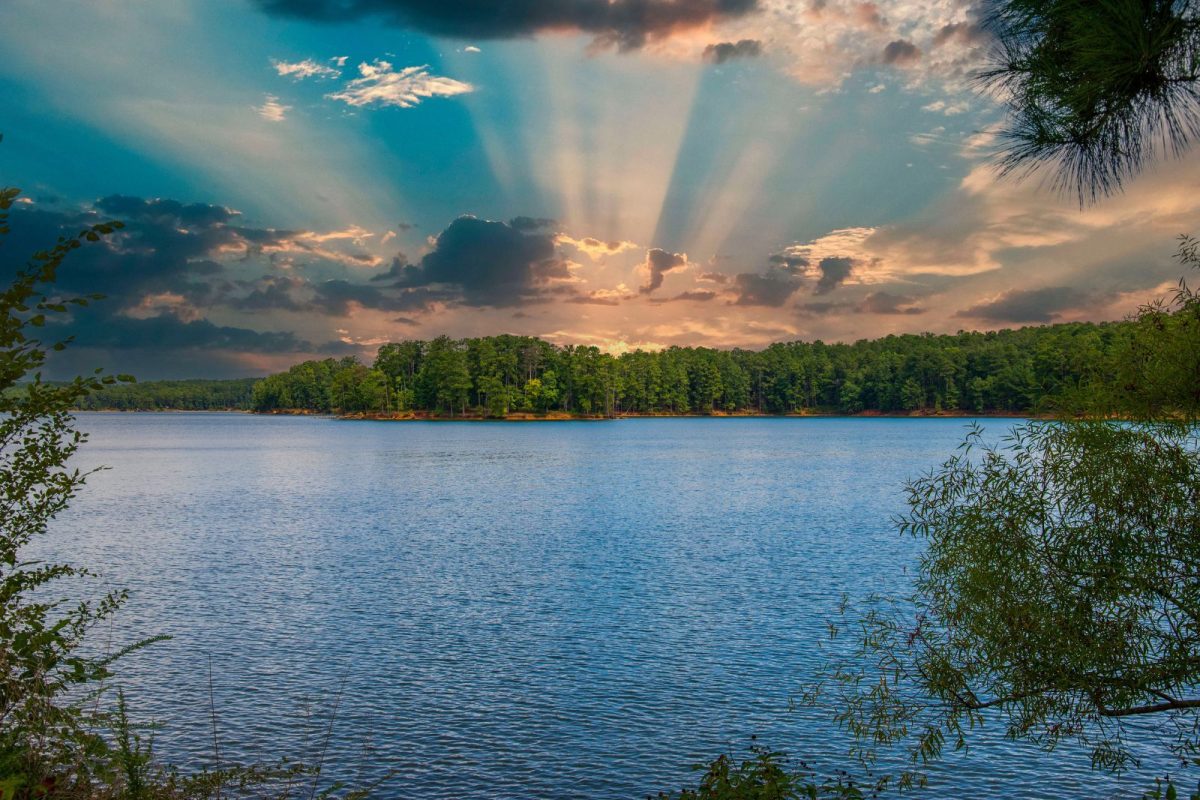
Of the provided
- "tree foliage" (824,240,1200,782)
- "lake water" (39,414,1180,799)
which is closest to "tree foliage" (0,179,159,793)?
"lake water" (39,414,1180,799)

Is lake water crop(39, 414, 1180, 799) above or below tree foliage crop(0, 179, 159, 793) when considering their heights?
below

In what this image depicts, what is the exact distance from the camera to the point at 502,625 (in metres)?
25.3

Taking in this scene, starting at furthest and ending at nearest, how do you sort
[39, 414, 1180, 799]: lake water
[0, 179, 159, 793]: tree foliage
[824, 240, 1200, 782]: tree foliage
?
[39, 414, 1180, 799]: lake water, [824, 240, 1200, 782]: tree foliage, [0, 179, 159, 793]: tree foliage

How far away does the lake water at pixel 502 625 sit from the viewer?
1598cm

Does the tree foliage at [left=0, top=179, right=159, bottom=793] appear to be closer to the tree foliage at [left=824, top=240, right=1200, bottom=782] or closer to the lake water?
the lake water

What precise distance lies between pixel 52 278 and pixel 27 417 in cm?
147

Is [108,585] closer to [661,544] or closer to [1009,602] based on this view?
[661,544]

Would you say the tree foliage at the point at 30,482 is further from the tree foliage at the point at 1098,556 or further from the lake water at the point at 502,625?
the tree foliage at the point at 1098,556

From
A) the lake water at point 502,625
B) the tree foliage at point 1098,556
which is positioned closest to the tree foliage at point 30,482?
the lake water at point 502,625

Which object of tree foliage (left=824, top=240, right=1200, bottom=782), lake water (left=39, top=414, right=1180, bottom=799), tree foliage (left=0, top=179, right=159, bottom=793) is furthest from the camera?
lake water (left=39, top=414, right=1180, bottom=799)

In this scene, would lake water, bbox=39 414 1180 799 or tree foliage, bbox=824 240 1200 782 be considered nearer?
tree foliage, bbox=824 240 1200 782

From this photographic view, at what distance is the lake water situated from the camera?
52.4ft

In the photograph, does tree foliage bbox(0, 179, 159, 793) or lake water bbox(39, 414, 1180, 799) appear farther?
lake water bbox(39, 414, 1180, 799)

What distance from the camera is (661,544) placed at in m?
40.0
